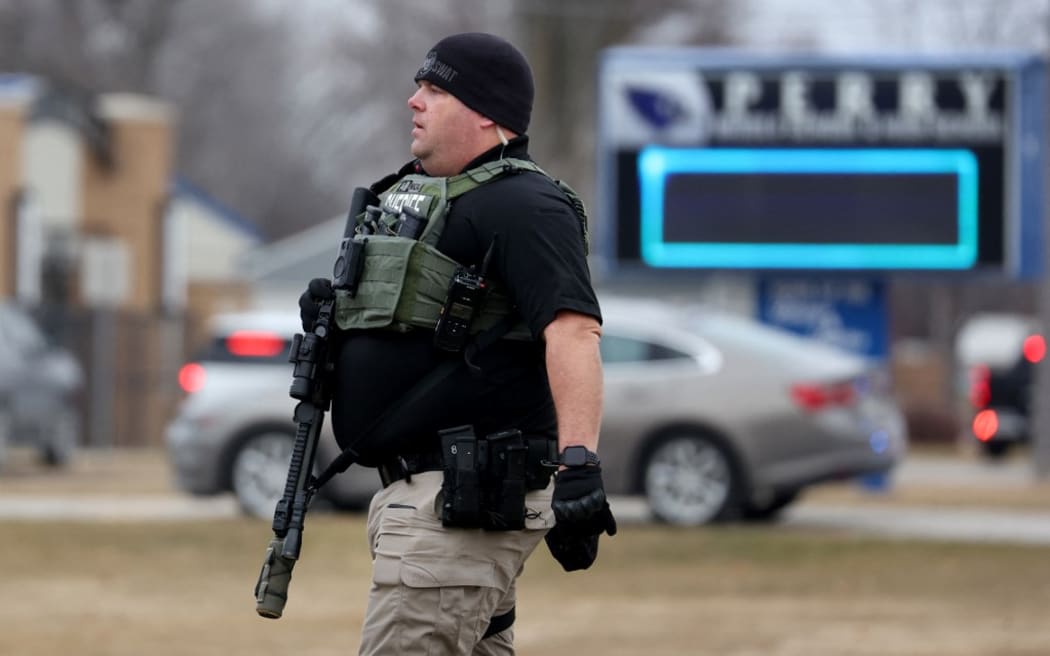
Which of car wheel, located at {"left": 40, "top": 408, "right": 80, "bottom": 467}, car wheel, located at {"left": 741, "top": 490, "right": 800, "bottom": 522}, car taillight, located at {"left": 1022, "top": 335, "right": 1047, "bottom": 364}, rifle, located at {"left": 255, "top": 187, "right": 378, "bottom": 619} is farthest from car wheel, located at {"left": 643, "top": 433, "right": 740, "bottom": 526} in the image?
rifle, located at {"left": 255, "top": 187, "right": 378, "bottom": 619}

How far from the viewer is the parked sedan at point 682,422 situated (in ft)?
47.8

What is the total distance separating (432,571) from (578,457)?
431 millimetres

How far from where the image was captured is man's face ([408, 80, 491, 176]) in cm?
489

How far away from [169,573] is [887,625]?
13.7 feet

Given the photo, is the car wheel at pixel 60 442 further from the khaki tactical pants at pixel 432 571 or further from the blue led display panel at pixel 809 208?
the khaki tactical pants at pixel 432 571

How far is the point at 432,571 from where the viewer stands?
468 cm

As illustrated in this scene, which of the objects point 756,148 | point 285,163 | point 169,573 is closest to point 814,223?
point 756,148

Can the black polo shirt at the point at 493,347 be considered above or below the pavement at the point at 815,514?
above

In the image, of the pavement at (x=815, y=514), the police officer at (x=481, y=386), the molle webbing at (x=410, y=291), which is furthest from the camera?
the pavement at (x=815, y=514)

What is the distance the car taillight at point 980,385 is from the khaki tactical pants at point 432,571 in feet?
77.9

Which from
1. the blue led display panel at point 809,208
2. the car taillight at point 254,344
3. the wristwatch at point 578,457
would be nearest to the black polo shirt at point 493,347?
the wristwatch at point 578,457

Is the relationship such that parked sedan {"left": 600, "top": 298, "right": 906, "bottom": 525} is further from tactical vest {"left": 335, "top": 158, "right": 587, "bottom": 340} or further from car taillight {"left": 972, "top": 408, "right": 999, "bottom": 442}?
car taillight {"left": 972, "top": 408, "right": 999, "bottom": 442}

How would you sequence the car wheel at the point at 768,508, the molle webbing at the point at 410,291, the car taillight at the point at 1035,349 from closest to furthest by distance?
the molle webbing at the point at 410,291
the car wheel at the point at 768,508
the car taillight at the point at 1035,349

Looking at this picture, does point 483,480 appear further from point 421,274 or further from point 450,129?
point 450,129
